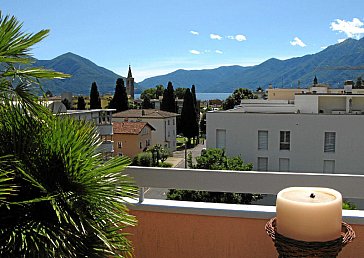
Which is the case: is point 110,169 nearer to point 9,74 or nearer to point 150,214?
point 9,74

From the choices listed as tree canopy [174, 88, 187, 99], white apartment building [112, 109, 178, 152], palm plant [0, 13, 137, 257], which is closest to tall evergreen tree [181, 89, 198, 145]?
white apartment building [112, 109, 178, 152]

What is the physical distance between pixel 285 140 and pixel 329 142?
74.8 inches

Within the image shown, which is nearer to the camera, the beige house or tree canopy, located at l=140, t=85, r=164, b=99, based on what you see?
the beige house

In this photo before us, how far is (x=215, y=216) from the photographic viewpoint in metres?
1.89

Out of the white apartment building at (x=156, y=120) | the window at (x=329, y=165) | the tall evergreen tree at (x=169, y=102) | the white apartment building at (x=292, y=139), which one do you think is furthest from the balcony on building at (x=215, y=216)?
the tall evergreen tree at (x=169, y=102)

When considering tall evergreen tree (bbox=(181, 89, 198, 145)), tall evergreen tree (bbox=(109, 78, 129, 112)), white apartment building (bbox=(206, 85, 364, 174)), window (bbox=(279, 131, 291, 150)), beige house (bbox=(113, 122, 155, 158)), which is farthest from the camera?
tall evergreen tree (bbox=(109, 78, 129, 112))

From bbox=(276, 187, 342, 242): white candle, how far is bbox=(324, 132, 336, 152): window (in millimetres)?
18167

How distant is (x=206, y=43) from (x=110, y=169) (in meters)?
99.0

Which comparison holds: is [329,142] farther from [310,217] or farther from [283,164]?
[310,217]

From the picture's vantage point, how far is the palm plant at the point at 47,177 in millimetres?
1200

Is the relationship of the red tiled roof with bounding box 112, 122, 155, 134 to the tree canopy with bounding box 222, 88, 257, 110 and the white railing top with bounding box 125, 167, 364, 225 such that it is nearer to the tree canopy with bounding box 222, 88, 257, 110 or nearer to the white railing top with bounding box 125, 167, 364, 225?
the tree canopy with bounding box 222, 88, 257, 110

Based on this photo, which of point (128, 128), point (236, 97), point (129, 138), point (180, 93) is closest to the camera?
point (129, 138)

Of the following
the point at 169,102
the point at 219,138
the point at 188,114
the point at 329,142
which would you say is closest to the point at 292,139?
the point at 329,142

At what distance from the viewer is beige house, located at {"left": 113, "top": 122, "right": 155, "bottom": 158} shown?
29.4 m
